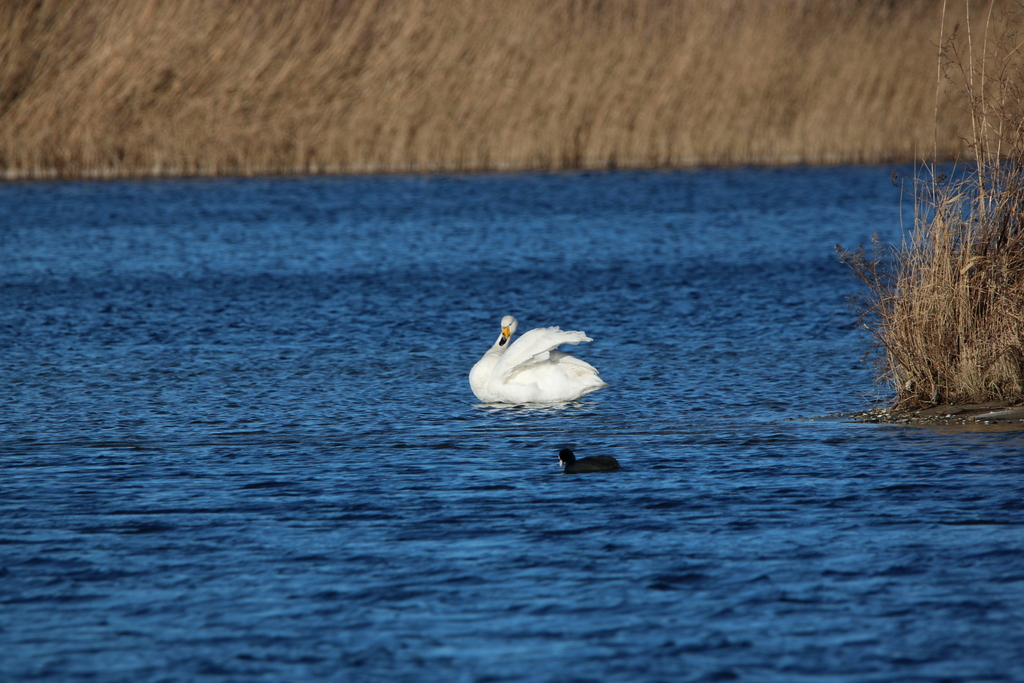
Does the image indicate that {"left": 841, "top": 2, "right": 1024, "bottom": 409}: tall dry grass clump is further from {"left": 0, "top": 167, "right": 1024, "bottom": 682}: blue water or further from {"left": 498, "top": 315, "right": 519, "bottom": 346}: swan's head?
{"left": 498, "top": 315, "right": 519, "bottom": 346}: swan's head

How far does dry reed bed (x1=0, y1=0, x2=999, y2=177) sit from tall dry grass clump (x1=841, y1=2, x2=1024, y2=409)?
1726cm

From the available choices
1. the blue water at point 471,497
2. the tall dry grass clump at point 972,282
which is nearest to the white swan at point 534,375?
the blue water at point 471,497

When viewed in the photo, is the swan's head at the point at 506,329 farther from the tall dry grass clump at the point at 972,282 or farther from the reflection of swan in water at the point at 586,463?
the reflection of swan in water at the point at 586,463

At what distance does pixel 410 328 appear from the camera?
13.5 m

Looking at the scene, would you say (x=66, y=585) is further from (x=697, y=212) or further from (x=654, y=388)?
(x=697, y=212)

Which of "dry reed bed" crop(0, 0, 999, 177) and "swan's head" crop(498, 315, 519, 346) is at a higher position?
"dry reed bed" crop(0, 0, 999, 177)

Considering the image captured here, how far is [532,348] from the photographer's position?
10.0 m

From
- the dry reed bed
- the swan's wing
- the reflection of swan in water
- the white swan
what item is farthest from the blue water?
the dry reed bed

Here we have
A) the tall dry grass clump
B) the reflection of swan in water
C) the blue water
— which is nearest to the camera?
the blue water

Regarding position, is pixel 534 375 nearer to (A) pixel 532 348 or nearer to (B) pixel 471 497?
(A) pixel 532 348

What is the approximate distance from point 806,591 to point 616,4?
2386 centimetres

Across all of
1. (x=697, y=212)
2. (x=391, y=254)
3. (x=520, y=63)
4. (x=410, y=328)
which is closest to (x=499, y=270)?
(x=391, y=254)

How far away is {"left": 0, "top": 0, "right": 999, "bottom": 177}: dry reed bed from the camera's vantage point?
2562 centimetres

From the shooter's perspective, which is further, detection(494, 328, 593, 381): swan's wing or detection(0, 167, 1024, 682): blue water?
detection(494, 328, 593, 381): swan's wing
